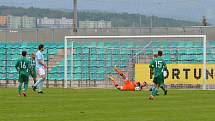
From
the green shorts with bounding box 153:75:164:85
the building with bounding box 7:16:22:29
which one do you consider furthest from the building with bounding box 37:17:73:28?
the green shorts with bounding box 153:75:164:85

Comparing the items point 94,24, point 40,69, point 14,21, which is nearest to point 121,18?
point 94,24

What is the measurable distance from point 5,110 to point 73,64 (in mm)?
21088

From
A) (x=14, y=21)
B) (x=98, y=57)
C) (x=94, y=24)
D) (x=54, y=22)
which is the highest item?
(x=14, y=21)

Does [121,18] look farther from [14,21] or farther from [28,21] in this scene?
[14,21]

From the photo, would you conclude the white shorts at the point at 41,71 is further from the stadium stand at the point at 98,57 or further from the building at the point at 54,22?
the building at the point at 54,22

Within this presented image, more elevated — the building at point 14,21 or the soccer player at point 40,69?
the building at point 14,21

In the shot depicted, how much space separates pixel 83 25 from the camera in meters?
77.5

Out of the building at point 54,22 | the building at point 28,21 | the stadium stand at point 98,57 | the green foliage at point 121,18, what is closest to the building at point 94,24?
the green foliage at point 121,18

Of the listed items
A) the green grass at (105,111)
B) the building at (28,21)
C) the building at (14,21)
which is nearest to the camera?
the green grass at (105,111)

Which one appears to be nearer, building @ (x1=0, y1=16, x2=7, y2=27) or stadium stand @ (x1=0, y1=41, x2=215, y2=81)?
stadium stand @ (x1=0, y1=41, x2=215, y2=81)

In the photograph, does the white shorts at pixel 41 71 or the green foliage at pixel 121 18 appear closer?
the white shorts at pixel 41 71

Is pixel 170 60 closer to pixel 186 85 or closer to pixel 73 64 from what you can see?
pixel 186 85

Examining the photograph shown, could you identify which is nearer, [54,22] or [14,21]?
[54,22]

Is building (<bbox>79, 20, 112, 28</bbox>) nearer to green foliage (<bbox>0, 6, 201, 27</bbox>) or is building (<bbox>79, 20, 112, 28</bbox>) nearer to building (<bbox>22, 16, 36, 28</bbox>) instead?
green foliage (<bbox>0, 6, 201, 27</bbox>)
